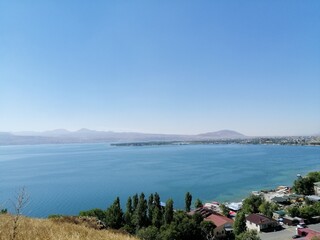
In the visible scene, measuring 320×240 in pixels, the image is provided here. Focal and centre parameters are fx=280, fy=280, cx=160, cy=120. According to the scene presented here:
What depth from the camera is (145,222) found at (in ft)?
47.9

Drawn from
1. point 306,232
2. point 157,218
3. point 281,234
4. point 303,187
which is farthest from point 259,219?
point 303,187

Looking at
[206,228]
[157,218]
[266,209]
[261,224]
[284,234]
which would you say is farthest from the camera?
[266,209]

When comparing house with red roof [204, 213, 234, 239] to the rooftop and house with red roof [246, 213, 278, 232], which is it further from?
house with red roof [246, 213, 278, 232]

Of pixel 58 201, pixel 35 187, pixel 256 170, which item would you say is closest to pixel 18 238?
pixel 58 201

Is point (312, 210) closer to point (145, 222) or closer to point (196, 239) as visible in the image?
point (196, 239)

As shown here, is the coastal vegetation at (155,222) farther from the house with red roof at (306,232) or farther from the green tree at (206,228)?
the house with red roof at (306,232)

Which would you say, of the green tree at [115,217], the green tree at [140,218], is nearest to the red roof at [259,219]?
the green tree at [140,218]

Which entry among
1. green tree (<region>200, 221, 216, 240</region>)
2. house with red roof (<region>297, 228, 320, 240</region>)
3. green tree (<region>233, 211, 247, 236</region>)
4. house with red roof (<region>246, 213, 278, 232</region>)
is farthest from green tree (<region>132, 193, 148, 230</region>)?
house with red roof (<region>297, 228, 320, 240</region>)

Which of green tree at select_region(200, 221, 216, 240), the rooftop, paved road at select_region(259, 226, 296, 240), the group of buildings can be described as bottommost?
paved road at select_region(259, 226, 296, 240)

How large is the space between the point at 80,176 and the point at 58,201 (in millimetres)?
13427

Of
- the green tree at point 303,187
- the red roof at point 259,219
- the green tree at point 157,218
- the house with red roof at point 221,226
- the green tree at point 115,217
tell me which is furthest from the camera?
the green tree at point 303,187

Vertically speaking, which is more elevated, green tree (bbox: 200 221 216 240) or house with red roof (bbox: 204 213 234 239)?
green tree (bbox: 200 221 216 240)

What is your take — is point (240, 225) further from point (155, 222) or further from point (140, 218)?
point (140, 218)

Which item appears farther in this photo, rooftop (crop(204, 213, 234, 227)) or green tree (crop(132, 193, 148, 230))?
rooftop (crop(204, 213, 234, 227))
